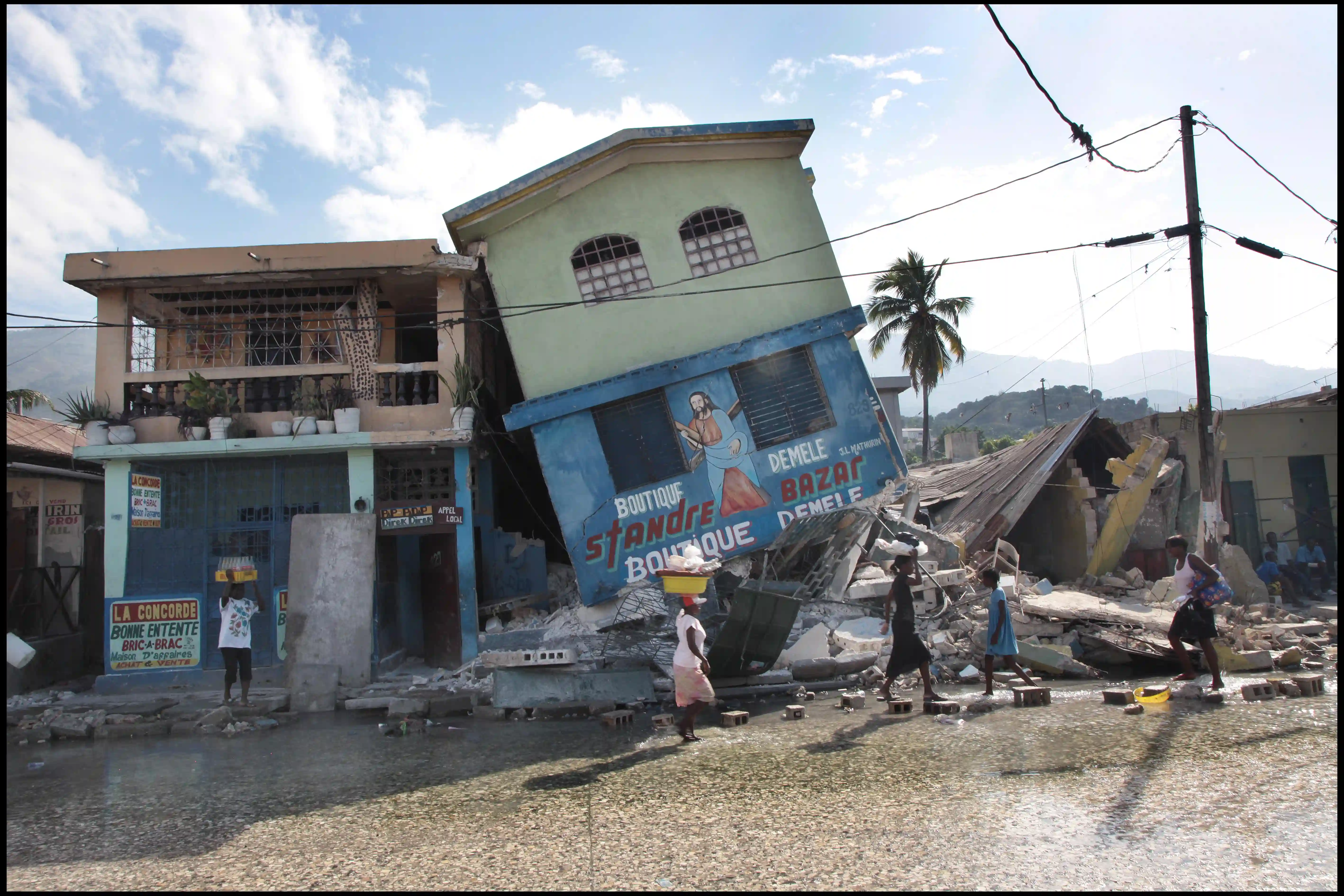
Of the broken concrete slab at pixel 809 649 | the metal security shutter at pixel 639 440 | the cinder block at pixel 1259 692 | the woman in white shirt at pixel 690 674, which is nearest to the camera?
the woman in white shirt at pixel 690 674

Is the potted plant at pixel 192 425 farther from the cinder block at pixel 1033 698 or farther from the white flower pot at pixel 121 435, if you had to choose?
the cinder block at pixel 1033 698

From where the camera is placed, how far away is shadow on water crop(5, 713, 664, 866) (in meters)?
5.48

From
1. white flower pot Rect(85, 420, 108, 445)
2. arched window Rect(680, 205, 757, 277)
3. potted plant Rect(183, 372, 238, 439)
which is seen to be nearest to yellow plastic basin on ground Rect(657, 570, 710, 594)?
arched window Rect(680, 205, 757, 277)

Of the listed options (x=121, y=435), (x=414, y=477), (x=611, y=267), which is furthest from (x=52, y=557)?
(x=611, y=267)

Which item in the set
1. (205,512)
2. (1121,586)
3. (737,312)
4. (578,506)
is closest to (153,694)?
(205,512)

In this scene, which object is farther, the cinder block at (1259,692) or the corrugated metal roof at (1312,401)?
the corrugated metal roof at (1312,401)

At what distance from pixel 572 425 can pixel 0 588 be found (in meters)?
8.74

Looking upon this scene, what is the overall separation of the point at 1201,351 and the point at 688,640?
10.1 metres

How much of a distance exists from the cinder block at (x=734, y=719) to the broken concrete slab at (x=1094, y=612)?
5.44m

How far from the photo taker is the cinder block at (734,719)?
8.23m

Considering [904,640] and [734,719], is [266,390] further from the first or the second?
[904,640]

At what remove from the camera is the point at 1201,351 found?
1298cm

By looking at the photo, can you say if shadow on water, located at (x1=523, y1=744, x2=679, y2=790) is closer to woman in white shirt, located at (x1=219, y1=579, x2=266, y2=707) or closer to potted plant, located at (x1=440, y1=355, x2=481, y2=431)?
woman in white shirt, located at (x1=219, y1=579, x2=266, y2=707)

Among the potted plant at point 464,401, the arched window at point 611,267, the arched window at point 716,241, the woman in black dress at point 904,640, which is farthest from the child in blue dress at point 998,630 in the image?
the potted plant at point 464,401
